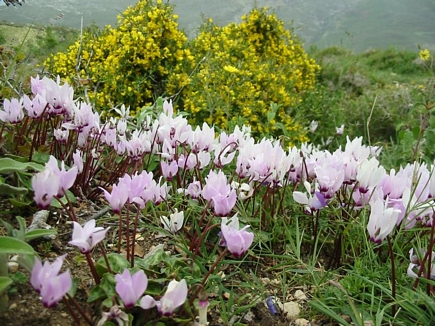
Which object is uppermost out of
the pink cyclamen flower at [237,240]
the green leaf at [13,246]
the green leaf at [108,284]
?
the pink cyclamen flower at [237,240]

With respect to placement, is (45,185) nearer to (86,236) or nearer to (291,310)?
(86,236)

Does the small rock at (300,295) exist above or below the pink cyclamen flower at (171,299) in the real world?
below

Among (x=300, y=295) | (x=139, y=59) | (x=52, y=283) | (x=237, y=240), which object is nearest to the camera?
(x=52, y=283)

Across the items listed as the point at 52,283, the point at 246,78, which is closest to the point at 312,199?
the point at 52,283

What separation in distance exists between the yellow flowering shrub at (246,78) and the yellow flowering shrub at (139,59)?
275 millimetres

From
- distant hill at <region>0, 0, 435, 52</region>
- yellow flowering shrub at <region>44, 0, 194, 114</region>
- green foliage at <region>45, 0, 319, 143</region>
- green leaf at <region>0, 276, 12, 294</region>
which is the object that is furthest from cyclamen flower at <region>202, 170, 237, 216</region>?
distant hill at <region>0, 0, 435, 52</region>

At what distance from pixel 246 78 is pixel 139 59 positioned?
106 cm

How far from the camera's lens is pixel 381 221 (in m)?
1.29

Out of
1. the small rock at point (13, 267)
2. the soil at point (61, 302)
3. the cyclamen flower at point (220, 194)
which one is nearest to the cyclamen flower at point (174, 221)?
the cyclamen flower at point (220, 194)

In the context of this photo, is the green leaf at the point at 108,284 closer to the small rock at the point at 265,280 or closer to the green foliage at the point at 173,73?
the small rock at the point at 265,280

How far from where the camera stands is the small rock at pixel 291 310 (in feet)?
4.84

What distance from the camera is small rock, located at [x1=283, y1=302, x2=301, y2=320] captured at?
4.84 ft

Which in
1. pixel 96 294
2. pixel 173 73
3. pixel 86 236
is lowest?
pixel 96 294

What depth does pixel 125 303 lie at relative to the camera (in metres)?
1.05
